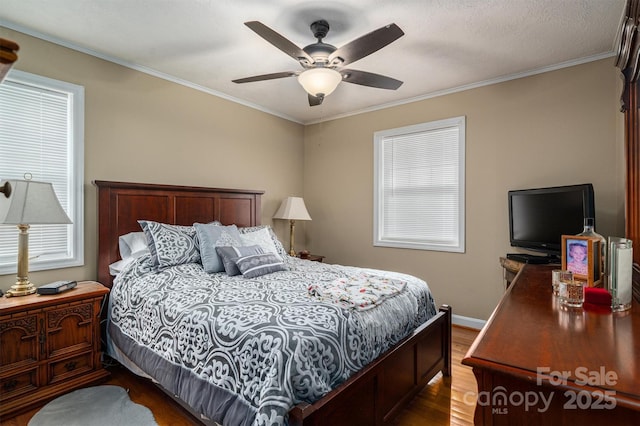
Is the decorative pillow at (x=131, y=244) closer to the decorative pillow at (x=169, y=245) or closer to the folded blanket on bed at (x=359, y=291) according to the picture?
the decorative pillow at (x=169, y=245)

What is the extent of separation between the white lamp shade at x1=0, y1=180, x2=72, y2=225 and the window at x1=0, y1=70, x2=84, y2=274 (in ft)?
1.28

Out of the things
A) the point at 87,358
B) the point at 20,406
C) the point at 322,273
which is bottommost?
the point at 20,406

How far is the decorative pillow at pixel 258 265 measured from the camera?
2613mm

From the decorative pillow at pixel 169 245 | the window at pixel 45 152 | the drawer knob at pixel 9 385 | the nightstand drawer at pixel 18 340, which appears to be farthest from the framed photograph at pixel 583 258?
the window at pixel 45 152

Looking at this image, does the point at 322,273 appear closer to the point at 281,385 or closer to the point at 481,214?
the point at 281,385

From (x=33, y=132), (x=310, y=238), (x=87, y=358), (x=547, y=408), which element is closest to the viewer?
(x=547, y=408)

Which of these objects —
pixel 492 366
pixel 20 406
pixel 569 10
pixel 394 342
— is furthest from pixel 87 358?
pixel 569 10

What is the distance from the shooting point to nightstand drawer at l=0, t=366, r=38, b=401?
205cm

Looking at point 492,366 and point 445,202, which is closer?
point 492,366

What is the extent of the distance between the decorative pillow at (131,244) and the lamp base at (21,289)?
2.10 feet

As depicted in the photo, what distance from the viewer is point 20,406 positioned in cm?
206

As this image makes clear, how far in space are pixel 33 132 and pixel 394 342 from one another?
10.2 ft

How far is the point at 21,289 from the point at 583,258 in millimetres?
3401

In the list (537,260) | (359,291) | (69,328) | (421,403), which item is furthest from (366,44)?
(69,328)
